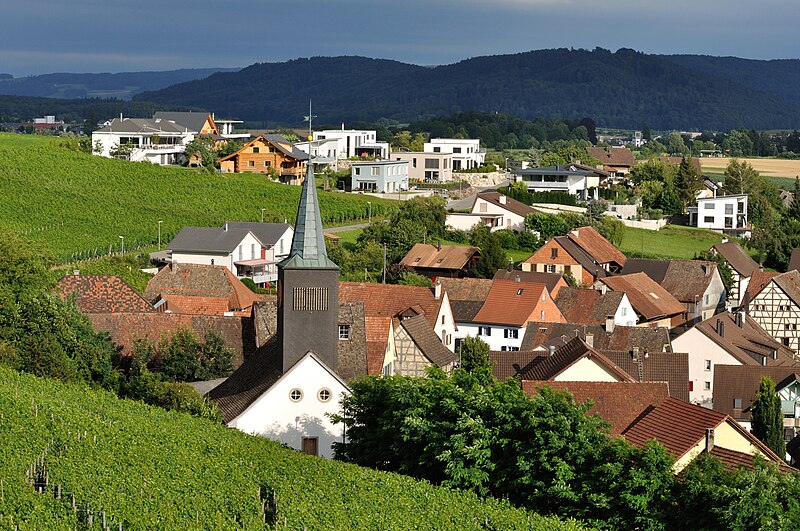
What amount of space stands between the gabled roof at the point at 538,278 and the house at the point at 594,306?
65cm

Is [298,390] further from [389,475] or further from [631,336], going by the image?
[631,336]

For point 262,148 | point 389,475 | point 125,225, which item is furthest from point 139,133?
point 389,475

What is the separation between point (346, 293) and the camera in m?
61.7

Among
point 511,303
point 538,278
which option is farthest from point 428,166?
point 511,303

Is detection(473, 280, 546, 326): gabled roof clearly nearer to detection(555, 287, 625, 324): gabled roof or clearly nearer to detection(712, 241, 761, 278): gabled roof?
detection(555, 287, 625, 324): gabled roof

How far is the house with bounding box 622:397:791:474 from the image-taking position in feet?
101

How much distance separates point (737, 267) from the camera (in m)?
86.3

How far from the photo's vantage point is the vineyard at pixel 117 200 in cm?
7900

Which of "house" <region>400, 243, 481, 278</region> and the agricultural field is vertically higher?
the agricultural field

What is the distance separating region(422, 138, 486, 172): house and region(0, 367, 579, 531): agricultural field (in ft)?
328

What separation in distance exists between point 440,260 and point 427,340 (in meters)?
24.3

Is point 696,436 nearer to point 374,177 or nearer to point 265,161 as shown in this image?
point 374,177

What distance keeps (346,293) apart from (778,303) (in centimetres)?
2625

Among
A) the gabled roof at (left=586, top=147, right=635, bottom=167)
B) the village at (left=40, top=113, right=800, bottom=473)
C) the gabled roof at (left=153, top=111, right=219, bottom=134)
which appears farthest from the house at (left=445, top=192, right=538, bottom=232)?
the gabled roof at (left=586, top=147, right=635, bottom=167)
